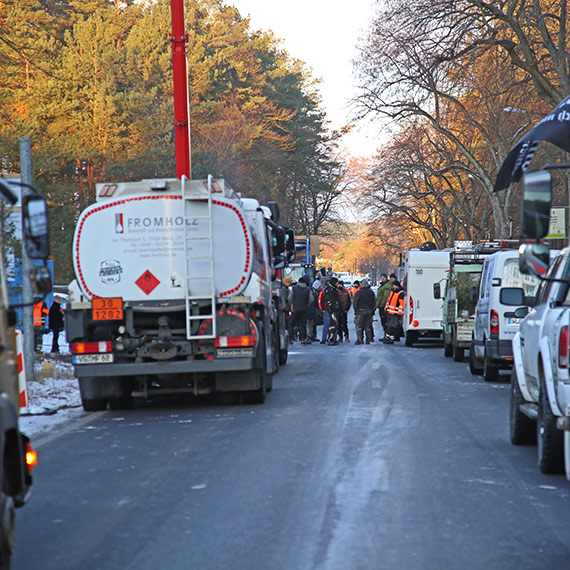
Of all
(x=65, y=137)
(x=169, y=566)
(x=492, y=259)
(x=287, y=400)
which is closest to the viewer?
(x=169, y=566)

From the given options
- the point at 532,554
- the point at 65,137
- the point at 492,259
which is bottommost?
the point at 532,554

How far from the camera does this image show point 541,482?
8570 millimetres

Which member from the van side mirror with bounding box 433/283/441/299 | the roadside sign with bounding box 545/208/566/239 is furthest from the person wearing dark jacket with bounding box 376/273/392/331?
the roadside sign with bounding box 545/208/566/239

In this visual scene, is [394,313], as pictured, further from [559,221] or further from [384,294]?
[559,221]

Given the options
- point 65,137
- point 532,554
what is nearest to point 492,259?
point 532,554

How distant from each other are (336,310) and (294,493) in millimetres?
22296

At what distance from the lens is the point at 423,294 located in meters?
29.9

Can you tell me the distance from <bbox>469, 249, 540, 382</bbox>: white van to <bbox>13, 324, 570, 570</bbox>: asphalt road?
3.24 m

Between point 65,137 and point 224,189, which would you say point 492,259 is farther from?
point 65,137

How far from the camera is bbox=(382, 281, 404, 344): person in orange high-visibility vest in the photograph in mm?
31656

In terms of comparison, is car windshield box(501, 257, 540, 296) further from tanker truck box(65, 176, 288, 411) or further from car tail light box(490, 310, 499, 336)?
tanker truck box(65, 176, 288, 411)

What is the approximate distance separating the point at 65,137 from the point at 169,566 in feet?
140

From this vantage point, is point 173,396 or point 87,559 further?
point 173,396

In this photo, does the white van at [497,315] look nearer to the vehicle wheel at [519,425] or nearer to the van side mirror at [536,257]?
the vehicle wheel at [519,425]
